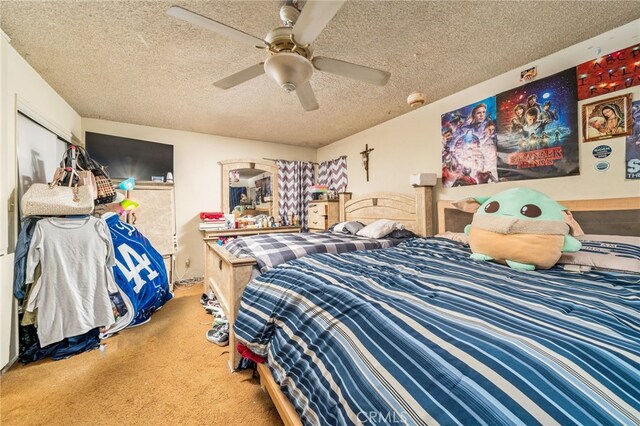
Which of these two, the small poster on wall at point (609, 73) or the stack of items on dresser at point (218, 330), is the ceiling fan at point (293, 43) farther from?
the stack of items on dresser at point (218, 330)

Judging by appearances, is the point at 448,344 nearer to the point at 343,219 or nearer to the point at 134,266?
the point at 134,266

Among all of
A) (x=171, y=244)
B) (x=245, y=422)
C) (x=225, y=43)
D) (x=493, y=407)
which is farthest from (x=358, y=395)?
(x=171, y=244)

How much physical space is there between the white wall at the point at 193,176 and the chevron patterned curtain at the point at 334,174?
5.05ft

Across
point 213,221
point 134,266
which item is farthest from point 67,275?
point 213,221

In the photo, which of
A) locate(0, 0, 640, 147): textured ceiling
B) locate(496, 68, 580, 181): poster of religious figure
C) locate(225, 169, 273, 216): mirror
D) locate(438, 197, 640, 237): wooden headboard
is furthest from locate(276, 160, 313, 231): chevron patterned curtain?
locate(438, 197, 640, 237): wooden headboard

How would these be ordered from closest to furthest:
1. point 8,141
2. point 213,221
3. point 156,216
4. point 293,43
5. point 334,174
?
point 293,43 → point 8,141 → point 156,216 → point 213,221 → point 334,174

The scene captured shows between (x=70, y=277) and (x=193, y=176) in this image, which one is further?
(x=193, y=176)

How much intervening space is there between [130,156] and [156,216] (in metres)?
0.90

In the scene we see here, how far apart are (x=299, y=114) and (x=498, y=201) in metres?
2.47

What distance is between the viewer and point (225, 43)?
1.83 m

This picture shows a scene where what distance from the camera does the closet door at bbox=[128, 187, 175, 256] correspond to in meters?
3.28

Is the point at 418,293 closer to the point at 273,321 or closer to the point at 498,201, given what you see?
the point at 273,321

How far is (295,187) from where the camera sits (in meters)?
4.75

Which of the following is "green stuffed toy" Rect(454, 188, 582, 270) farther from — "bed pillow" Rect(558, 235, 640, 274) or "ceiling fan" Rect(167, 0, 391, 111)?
"ceiling fan" Rect(167, 0, 391, 111)
